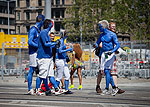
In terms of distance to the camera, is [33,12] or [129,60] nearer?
[129,60]

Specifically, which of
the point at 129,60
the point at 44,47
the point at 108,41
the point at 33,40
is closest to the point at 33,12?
the point at 129,60

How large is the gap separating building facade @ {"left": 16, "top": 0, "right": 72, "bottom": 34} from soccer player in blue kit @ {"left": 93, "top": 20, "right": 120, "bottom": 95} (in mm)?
69598

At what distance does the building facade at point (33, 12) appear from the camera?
81562mm

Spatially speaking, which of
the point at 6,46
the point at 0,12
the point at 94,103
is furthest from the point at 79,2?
the point at 0,12

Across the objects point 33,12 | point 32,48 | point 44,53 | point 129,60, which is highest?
point 33,12

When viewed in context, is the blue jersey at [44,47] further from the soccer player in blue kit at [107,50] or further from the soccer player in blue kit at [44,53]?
the soccer player in blue kit at [107,50]

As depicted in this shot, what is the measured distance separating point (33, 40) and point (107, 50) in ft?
6.67

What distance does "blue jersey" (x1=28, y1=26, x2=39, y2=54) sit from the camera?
10957 mm

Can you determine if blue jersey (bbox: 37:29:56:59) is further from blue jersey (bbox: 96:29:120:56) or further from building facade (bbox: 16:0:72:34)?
building facade (bbox: 16:0:72:34)

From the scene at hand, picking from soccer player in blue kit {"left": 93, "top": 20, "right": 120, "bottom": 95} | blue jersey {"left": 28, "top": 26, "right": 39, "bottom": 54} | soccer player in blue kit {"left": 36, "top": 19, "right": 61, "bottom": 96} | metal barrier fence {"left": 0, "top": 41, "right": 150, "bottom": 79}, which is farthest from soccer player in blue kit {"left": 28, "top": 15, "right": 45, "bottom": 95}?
metal barrier fence {"left": 0, "top": 41, "right": 150, "bottom": 79}

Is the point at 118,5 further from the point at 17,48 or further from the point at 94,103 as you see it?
the point at 94,103

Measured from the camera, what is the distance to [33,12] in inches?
3275

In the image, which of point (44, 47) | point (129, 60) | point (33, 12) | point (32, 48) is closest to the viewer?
point (44, 47)

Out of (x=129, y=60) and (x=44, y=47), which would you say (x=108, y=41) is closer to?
(x=44, y=47)
